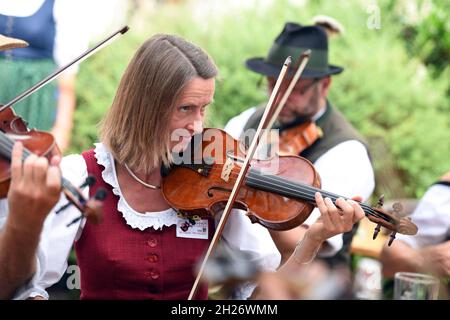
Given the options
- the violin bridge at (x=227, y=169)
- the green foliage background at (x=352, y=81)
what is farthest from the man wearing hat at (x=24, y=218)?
the green foliage background at (x=352, y=81)

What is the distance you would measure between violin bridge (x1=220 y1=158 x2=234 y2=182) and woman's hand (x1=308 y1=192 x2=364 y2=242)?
0.26 metres

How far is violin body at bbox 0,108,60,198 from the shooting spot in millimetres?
1875

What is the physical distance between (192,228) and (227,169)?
8.0 inches

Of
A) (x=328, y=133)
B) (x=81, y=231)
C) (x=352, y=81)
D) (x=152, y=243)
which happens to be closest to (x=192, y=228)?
(x=152, y=243)

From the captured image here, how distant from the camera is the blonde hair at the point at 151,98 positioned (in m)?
2.26

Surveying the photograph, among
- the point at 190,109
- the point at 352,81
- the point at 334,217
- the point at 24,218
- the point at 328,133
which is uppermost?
the point at 190,109

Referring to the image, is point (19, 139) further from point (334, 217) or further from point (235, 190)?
point (334, 217)

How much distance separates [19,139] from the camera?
1955 mm

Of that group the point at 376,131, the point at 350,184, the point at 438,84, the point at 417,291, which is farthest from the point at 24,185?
the point at 438,84

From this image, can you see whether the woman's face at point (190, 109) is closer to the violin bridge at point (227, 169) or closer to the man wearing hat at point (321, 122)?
the violin bridge at point (227, 169)

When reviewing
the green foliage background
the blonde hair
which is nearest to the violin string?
the blonde hair

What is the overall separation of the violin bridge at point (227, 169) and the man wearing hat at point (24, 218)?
59cm
